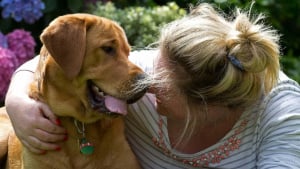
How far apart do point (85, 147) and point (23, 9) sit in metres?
2.03

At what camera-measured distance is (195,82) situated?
117 inches

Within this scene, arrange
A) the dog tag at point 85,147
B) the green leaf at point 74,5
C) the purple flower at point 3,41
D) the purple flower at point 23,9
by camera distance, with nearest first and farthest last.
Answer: the dog tag at point 85,147 < the purple flower at point 3,41 < the purple flower at point 23,9 < the green leaf at point 74,5

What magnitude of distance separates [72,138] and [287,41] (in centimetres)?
400

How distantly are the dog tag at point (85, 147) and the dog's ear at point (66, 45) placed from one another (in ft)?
1.17

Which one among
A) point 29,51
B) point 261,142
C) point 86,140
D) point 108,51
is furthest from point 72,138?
point 29,51

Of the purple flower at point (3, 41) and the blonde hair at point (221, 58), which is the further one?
the purple flower at point (3, 41)

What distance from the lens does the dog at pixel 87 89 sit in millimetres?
2943

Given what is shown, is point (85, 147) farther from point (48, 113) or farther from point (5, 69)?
point (5, 69)

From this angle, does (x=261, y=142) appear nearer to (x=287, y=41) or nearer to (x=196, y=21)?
(x=196, y=21)

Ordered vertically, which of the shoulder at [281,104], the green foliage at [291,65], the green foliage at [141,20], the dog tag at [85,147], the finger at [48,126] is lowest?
the green foliage at [291,65]

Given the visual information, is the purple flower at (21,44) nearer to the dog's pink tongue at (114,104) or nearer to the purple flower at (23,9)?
the purple flower at (23,9)

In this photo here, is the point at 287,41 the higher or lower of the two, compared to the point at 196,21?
lower

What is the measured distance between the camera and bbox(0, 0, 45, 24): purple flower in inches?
192

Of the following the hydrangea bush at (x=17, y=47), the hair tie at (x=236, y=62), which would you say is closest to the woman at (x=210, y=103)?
the hair tie at (x=236, y=62)
